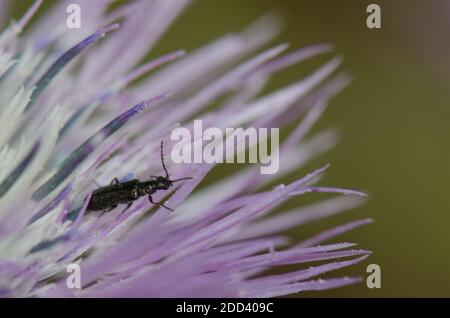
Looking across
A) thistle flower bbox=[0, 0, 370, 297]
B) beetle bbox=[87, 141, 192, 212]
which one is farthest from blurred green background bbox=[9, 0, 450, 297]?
beetle bbox=[87, 141, 192, 212]

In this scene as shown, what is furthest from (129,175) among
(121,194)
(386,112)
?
(386,112)

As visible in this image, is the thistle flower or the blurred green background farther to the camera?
the blurred green background

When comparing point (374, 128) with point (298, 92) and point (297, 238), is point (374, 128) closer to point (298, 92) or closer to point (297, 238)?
point (297, 238)

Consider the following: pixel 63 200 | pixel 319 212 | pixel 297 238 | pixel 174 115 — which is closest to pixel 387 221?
pixel 297 238

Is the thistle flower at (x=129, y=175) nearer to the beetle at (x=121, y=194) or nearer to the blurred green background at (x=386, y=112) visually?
the beetle at (x=121, y=194)

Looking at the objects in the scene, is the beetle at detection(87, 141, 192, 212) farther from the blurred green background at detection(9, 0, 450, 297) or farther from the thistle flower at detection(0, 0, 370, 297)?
the blurred green background at detection(9, 0, 450, 297)

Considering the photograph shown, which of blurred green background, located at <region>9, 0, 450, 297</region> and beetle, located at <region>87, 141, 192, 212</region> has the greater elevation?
blurred green background, located at <region>9, 0, 450, 297</region>
